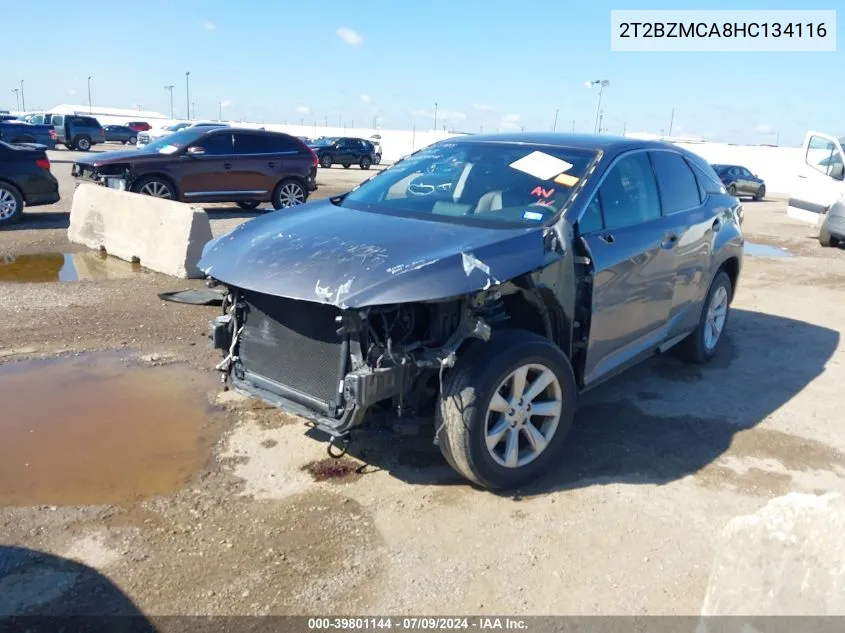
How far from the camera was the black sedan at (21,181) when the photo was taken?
11.7 metres

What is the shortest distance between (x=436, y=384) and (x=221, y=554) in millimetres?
1331

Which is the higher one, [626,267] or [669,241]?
[669,241]

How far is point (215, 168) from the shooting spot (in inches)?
541

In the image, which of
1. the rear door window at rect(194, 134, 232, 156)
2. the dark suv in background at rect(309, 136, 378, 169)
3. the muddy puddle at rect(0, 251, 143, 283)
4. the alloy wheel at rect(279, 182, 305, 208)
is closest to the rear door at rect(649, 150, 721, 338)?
the muddy puddle at rect(0, 251, 143, 283)

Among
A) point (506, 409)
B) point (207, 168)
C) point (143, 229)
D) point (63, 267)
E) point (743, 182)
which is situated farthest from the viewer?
point (743, 182)

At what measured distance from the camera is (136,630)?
273cm

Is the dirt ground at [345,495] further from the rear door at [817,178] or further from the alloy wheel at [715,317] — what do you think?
the rear door at [817,178]

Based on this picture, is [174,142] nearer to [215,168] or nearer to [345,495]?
[215,168]

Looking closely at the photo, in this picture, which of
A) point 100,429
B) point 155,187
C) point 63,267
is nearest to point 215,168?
point 155,187

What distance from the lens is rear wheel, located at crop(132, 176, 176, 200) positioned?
42.4ft

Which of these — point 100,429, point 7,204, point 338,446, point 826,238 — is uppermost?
point 7,204

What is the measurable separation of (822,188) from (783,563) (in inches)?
561

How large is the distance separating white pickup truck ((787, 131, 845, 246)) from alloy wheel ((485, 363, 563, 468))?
1207 centimetres

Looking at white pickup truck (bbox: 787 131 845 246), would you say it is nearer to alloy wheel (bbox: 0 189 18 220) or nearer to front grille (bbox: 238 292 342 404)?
front grille (bbox: 238 292 342 404)
